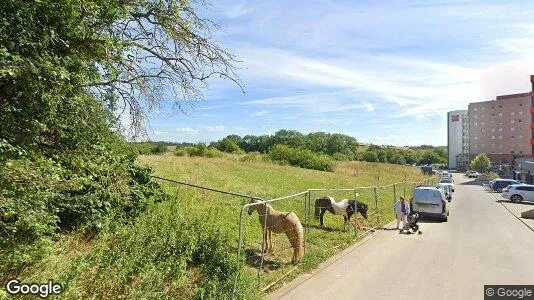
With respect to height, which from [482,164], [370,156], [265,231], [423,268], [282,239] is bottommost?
[423,268]

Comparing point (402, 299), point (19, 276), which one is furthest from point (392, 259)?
point (19, 276)

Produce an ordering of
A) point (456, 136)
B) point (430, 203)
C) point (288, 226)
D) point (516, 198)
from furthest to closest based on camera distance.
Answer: point (456, 136)
point (516, 198)
point (430, 203)
point (288, 226)

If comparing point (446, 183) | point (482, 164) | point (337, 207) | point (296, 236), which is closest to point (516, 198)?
point (446, 183)

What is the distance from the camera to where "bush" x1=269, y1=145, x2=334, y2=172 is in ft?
185

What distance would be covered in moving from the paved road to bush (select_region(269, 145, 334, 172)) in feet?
134

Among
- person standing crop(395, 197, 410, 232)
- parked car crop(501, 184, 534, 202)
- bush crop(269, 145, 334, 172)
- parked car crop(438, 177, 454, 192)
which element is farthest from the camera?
bush crop(269, 145, 334, 172)

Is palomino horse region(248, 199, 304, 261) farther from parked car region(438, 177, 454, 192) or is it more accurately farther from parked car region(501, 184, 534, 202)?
parked car region(501, 184, 534, 202)

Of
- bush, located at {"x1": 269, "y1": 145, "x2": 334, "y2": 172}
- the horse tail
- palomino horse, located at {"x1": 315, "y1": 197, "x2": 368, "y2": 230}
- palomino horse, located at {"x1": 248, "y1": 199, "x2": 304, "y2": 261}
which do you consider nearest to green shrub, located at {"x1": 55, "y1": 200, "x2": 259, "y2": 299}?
palomino horse, located at {"x1": 248, "y1": 199, "x2": 304, "y2": 261}

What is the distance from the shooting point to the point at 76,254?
6.86 metres

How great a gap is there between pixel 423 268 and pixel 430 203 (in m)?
10.5

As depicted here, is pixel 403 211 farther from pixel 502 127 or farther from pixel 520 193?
pixel 502 127

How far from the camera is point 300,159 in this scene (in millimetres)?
59500

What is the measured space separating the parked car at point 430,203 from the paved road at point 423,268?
362 centimetres

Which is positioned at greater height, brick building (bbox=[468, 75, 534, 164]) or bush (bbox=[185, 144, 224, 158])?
brick building (bbox=[468, 75, 534, 164])
